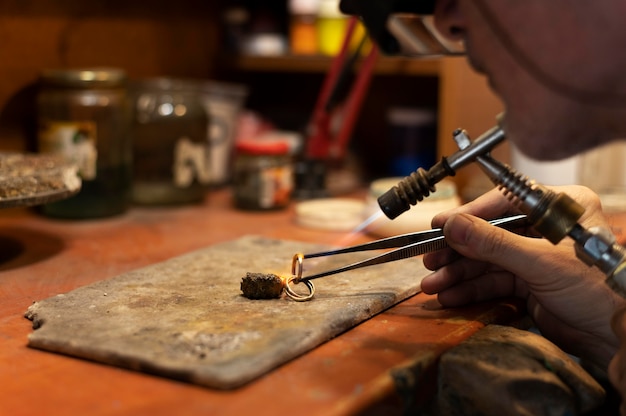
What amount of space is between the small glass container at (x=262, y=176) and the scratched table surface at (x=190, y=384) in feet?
0.94

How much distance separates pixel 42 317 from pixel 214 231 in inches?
Result: 19.5

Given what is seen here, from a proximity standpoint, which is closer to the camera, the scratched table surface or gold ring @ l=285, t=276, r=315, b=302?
the scratched table surface

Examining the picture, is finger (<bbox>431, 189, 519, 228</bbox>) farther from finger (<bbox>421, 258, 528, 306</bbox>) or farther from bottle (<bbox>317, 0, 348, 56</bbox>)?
bottle (<bbox>317, 0, 348, 56</bbox>)

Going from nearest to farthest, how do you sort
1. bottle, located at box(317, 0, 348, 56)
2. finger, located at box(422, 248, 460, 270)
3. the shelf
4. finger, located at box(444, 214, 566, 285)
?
finger, located at box(444, 214, 566, 285), finger, located at box(422, 248, 460, 270), the shelf, bottle, located at box(317, 0, 348, 56)

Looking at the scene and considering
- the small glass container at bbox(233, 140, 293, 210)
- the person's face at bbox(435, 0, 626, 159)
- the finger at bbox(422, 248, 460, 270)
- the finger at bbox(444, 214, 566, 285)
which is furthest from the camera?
the small glass container at bbox(233, 140, 293, 210)

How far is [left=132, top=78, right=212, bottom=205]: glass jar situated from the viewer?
4.78 feet

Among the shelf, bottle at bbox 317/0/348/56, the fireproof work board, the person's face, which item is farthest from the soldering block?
bottle at bbox 317/0/348/56

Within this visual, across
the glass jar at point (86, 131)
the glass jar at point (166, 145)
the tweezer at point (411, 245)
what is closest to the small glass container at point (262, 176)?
the glass jar at point (166, 145)

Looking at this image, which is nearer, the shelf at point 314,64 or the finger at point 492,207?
the finger at point 492,207

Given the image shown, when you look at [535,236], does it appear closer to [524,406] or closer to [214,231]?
[524,406]

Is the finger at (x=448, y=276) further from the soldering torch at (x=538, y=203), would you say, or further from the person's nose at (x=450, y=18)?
the person's nose at (x=450, y=18)

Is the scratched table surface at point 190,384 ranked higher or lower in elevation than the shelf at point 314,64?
lower

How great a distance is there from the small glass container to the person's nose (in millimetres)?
728

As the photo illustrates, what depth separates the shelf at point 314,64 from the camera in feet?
5.12
